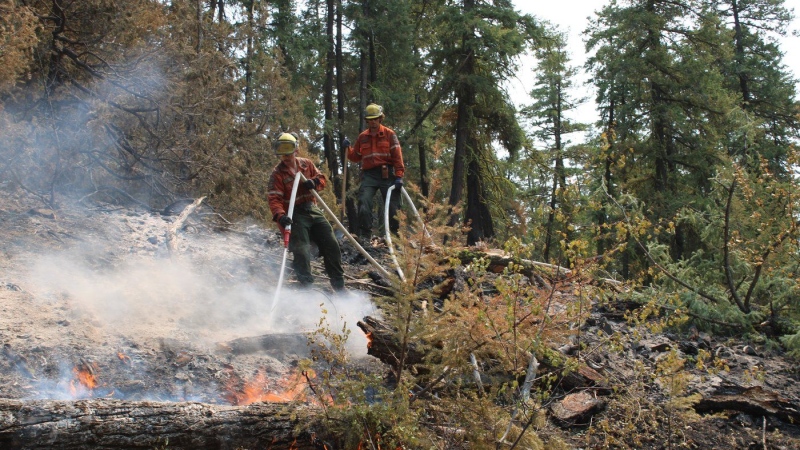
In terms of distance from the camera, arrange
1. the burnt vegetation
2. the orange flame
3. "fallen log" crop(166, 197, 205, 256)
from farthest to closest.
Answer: "fallen log" crop(166, 197, 205, 256)
the orange flame
the burnt vegetation

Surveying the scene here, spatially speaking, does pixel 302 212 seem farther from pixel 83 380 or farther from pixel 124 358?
pixel 83 380

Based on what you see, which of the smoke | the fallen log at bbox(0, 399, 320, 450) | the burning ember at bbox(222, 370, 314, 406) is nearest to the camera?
the fallen log at bbox(0, 399, 320, 450)

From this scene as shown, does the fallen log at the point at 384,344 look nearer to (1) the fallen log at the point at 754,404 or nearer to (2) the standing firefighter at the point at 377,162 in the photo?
(1) the fallen log at the point at 754,404

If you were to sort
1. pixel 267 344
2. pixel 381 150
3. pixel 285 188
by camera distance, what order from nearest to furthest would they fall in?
pixel 267 344 → pixel 285 188 → pixel 381 150

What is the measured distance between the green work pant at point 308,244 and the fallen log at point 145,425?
12.2 ft

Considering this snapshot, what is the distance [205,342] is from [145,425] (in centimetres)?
262

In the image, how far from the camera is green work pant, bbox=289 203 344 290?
26.0 ft

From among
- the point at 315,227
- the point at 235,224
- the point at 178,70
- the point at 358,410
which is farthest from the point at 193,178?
the point at 358,410

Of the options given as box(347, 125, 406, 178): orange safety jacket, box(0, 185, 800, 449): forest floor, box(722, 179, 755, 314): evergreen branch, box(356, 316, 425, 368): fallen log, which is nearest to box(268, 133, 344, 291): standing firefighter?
box(0, 185, 800, 449): forest floor

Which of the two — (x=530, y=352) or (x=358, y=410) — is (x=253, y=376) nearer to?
(x=358, y=410)

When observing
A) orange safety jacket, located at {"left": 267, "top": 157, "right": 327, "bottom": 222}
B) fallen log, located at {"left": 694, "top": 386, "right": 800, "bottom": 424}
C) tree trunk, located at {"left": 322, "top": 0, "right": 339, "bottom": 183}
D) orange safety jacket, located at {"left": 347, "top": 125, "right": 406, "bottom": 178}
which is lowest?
fallen log, located at {"left": 694, "top": 386, "right": 800, "bottom": 424}

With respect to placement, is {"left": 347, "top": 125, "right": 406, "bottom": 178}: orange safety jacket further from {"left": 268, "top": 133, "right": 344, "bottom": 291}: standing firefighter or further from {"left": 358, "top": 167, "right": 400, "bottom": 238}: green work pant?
{"left": 268, "top": 133, "right": 344, "bottom": 291}: standing firefighter

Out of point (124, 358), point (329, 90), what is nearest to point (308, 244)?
point (124, 358)

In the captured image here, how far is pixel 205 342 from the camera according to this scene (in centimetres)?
641
